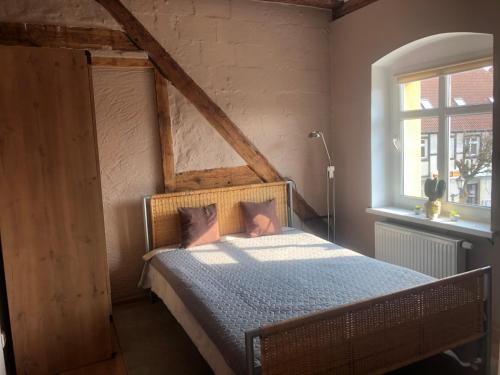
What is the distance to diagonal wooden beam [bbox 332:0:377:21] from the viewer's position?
382 cm

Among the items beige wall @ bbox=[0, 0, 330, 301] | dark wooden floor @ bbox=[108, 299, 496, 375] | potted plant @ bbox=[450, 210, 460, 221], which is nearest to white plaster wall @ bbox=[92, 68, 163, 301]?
beige wall @ bbox=[0, 0, 330, 301]

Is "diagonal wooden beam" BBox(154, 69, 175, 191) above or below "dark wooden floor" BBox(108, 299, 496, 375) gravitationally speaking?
above

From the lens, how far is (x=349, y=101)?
4.13 m

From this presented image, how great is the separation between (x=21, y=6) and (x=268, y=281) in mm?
2712

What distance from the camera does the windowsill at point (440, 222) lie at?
2.91 meters

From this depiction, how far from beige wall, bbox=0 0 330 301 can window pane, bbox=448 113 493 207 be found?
1384 mm

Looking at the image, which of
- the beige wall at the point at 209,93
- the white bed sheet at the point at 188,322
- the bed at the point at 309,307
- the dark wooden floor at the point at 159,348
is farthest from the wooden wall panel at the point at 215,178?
the dark wooden floor at the point at 159,348

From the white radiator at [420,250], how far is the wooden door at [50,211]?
2.38 m

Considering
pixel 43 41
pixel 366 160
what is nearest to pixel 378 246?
pixel 366 160

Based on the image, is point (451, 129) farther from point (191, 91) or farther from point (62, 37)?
point (62, 37)

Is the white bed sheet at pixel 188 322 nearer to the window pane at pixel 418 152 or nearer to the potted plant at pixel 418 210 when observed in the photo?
the potted plant at pixel 418 210

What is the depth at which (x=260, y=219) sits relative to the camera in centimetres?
378

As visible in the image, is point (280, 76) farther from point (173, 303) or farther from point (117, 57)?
point (173, 303)

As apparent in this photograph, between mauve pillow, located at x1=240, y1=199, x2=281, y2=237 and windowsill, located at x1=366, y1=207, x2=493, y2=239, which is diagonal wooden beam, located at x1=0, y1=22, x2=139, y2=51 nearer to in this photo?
mauve pillow, located at x1=240, y1=199, x2=281, y2=237
